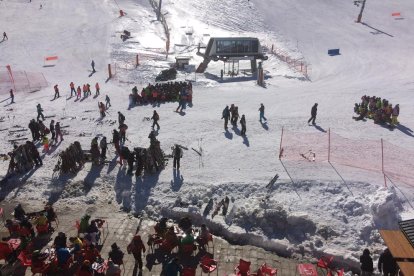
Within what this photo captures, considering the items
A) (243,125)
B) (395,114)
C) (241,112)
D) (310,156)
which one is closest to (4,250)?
(310,156)

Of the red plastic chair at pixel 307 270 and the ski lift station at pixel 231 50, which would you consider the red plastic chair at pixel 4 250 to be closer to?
the red plastic chair at pixel 307 270

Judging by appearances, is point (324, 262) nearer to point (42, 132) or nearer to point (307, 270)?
point (307, 270)

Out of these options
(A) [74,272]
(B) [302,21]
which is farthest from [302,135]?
(B) [302,21]

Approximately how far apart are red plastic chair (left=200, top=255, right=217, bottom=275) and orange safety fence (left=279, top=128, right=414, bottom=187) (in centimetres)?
799

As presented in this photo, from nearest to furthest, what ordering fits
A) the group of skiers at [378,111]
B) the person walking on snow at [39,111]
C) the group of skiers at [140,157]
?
the group of skiers at [140,157] → the group of skiers at [378,111] → the person walking on snow at [39,111]

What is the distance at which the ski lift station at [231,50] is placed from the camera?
1629 inches

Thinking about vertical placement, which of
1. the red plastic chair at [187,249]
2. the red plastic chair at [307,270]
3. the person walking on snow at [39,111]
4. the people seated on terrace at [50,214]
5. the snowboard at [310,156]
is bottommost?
the person walking on snow at [39,111]

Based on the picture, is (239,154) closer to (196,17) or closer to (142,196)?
(142,196)

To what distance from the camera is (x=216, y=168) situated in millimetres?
19016

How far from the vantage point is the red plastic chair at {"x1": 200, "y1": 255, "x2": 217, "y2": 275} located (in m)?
12.3

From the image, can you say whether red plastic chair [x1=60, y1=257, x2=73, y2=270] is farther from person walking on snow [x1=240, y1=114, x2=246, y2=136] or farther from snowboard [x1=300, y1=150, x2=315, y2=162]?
person walking on snow [x1=240, y1=114, x2=246, y2=136]

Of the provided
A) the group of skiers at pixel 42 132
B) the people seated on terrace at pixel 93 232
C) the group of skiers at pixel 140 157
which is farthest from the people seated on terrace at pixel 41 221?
the group of skiers at pixel 42 132

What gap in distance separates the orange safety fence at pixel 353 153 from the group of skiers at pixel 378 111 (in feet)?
11.9

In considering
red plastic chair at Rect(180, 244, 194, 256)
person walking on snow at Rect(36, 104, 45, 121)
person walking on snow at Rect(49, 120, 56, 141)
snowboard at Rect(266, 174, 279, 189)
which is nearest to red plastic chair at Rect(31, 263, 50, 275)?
red plastic chair at Rect(180, 244, 194, 256)
